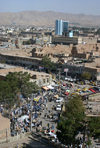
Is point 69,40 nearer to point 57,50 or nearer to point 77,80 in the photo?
point 57,50

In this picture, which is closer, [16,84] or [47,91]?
[16,84]

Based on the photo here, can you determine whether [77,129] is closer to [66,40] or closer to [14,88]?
[14,88]

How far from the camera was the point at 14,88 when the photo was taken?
21.1 metres

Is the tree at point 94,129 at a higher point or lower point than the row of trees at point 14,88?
higher

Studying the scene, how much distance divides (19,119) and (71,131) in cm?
546

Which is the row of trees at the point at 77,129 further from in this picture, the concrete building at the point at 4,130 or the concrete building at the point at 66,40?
the concrete building at the point at 66,40

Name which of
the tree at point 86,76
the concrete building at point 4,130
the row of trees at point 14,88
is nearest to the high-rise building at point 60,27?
the tree at point 86,76

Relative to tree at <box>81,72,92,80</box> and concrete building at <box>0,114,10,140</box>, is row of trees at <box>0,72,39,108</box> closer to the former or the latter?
concrete building at <box>0,114,10,140</box>

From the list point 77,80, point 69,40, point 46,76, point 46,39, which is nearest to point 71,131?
point 46,76

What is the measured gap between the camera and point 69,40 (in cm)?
6000

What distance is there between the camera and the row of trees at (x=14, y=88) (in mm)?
19250

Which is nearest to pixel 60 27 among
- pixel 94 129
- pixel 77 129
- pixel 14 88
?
pixel 14 88

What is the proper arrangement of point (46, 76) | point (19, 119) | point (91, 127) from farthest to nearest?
point (46, 76)
point (19, 119)
point (91, 127)

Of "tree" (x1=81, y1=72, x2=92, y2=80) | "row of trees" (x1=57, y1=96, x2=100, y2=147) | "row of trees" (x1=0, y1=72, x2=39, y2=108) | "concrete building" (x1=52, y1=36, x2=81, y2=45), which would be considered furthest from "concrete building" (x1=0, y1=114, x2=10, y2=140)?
"concrete building" (x1=52, y1=36, x2=81, y2=45)
